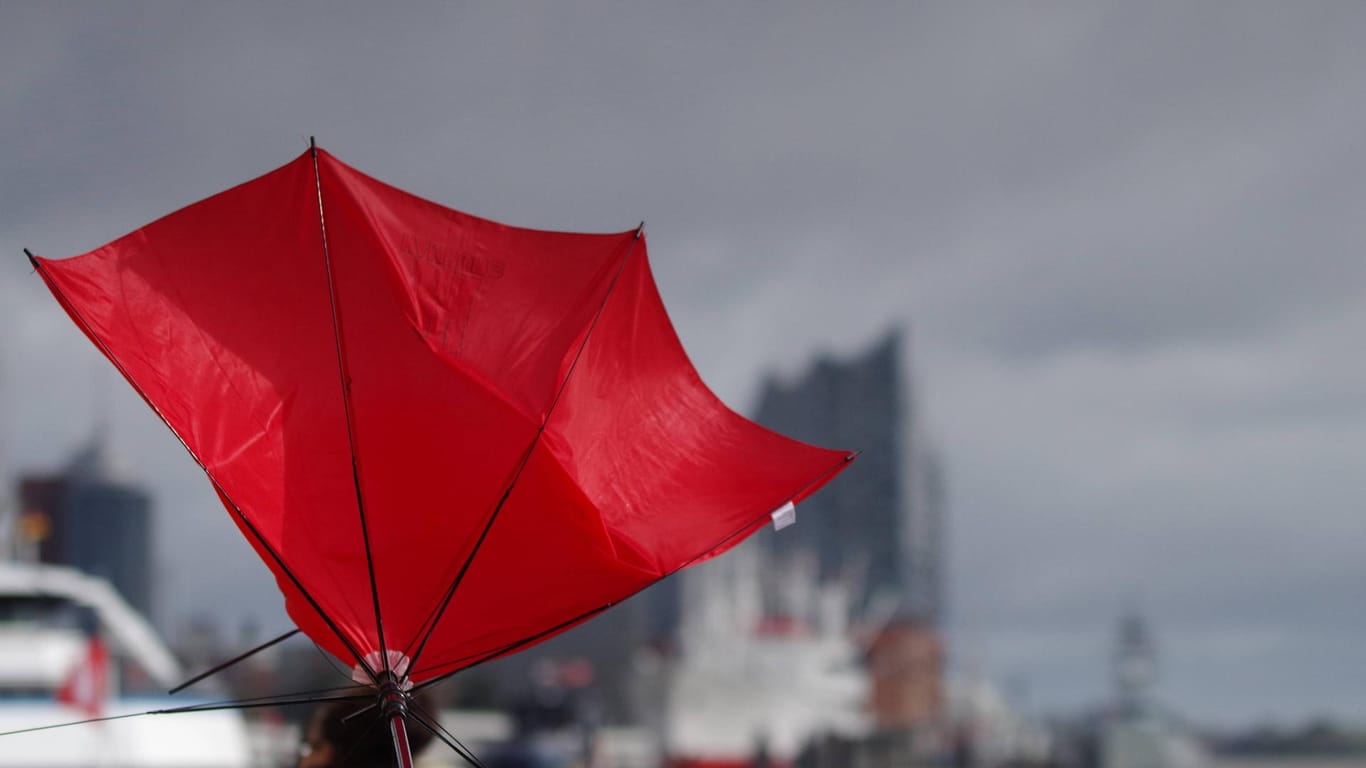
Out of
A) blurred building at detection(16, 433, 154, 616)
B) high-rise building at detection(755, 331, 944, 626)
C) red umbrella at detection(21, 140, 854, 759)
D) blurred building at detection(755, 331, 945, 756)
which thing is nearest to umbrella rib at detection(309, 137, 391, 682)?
red umbrella at detection(21, 140, 854, 759)

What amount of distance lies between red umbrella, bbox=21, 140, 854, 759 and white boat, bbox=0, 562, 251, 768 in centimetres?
954

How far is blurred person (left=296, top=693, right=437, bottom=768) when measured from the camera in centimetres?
371

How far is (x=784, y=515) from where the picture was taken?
404cm

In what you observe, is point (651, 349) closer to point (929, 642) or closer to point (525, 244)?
point (525, 244)

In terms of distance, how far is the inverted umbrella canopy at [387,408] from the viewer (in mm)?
3629

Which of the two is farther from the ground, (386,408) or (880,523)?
(880,523)

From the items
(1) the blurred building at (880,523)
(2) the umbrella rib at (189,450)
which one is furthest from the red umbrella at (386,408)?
(1) the blurred building at (880,523)

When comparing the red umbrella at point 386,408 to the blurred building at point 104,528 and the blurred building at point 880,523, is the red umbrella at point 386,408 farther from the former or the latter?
the blurred building at point 880,523

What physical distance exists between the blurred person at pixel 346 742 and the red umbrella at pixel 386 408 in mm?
169

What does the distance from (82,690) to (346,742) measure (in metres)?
11.0

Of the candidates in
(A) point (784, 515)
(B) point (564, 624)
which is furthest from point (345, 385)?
(A) point (784, 515)

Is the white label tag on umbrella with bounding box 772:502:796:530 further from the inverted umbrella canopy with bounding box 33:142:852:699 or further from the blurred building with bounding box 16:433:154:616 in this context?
the blurred building with bounding box 16:433:154:616

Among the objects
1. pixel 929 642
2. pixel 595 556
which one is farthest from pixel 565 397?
pixel 929 642

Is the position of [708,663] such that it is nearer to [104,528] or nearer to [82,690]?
[104,528]
